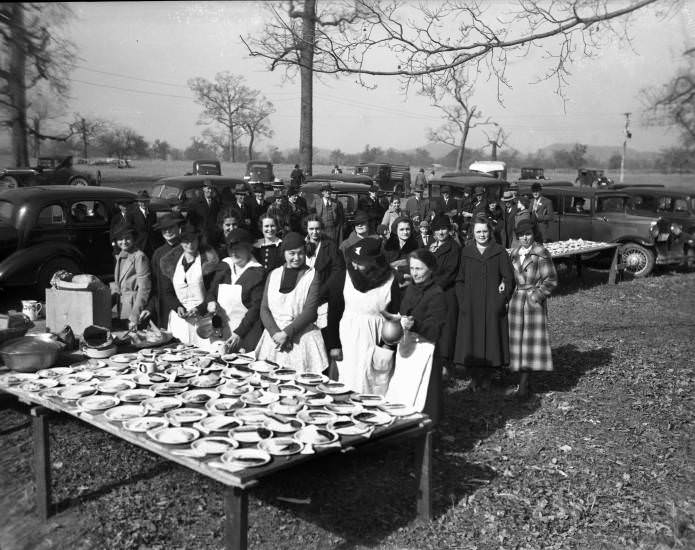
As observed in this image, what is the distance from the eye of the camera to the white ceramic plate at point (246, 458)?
126 inches

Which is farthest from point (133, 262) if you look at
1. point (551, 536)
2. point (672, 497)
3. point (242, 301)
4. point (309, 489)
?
point (672, 497)

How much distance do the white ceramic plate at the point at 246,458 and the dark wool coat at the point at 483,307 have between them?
145 inches

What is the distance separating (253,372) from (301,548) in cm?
119

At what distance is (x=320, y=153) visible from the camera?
73.5 m

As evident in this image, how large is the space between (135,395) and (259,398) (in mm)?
729

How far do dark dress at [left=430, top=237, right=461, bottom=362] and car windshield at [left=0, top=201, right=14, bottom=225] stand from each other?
629cm

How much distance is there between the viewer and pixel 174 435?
3510 mm

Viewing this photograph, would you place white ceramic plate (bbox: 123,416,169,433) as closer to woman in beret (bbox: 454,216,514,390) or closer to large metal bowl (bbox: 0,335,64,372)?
large metal bowl (bbox: 0,335,64,372)

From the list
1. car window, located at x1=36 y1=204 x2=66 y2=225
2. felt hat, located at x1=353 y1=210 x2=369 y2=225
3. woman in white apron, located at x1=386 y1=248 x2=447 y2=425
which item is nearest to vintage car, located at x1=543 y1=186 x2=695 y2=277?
felt hat, located at x1=353 y1=210 x2=369 y2=225

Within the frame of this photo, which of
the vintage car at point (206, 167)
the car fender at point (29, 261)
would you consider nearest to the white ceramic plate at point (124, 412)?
the car fender at point (29, 261)

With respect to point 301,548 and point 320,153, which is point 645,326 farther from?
point 320,153

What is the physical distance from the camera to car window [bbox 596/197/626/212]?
1529 centimetres

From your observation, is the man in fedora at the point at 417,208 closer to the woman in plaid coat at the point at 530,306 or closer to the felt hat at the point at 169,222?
the woman in plaid coat at the point at 530,306

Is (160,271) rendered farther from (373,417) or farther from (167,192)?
(167,192)
